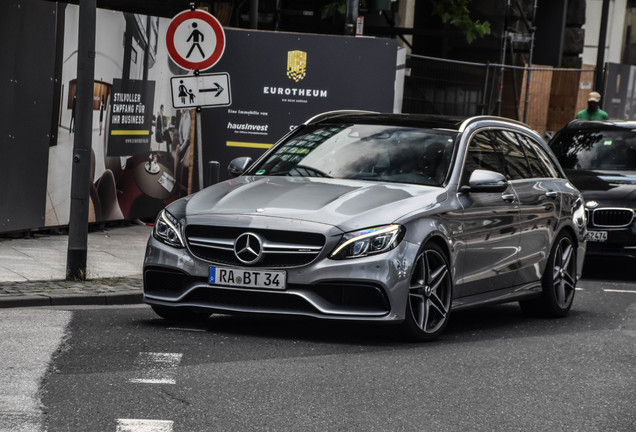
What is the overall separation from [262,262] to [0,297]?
242 cm

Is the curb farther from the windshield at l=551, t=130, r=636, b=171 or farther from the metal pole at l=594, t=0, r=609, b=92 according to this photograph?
the metal pole at l=594, t=0, r=609, b=92

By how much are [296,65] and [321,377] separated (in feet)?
32.6

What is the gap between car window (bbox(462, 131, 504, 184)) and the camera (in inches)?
376

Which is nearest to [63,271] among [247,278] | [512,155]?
[247,278]

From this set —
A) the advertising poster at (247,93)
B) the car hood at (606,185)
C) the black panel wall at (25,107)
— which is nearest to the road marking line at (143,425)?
the black panel wall at (25,107)

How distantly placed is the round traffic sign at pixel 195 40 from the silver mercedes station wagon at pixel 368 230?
129 inches

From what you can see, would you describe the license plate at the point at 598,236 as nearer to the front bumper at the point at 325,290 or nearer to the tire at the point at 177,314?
the tire at the point at 177,314

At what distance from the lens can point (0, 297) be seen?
9680mm

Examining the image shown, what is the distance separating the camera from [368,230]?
822 cm

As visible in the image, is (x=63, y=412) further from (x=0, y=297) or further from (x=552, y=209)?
(x=552, y=209)

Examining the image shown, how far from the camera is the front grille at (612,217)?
47.4 feet

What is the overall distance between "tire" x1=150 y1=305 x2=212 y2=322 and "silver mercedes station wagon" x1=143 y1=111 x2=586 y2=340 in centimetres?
1

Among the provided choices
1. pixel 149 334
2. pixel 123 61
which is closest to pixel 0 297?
pixel 149 334

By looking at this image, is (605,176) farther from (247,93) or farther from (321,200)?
(321,200)
